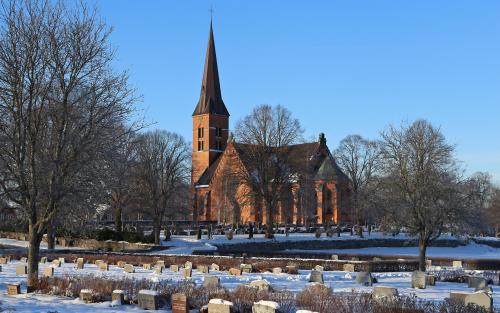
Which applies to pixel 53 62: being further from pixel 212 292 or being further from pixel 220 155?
pixel 220 155

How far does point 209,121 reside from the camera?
10719 cm

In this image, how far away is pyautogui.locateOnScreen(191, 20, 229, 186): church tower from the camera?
10406 centimetres

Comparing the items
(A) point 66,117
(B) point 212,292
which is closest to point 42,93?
(A) point 66,117

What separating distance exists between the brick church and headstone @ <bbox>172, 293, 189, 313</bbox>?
4724cm

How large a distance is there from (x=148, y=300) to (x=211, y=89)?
91.2m

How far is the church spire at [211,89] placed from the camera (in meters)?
104

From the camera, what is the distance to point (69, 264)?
34.5 metres

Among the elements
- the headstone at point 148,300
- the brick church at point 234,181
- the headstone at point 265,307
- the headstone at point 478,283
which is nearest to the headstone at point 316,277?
the headstone at point 478,283

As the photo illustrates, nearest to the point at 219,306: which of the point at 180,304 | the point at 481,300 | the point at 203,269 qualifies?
→ the point at 180,304

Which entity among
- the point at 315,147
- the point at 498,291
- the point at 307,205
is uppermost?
the point at 315,147

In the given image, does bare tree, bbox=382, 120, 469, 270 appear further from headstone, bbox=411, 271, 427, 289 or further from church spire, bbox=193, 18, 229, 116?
church spire, bbox=193, 18, 229, 116

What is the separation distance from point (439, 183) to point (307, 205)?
37.4 meters

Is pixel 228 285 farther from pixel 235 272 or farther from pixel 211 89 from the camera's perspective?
pixel 211 89

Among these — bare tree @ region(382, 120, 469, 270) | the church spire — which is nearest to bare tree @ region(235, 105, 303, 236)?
bare tree @ region(382, 120, 469, 270)
